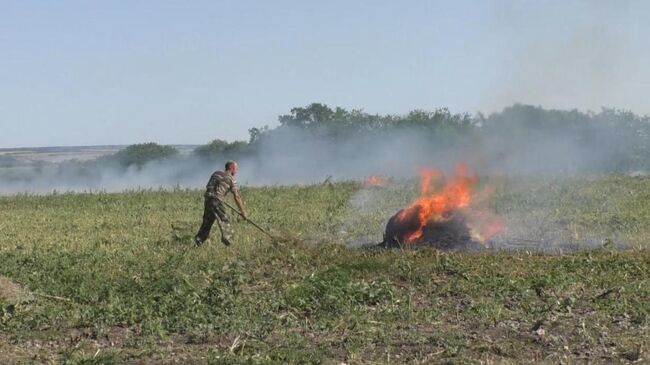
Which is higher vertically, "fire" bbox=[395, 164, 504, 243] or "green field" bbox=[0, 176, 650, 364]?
"fire" bbox=[395, 164, 504, 243]

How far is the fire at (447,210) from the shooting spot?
50.3 feet

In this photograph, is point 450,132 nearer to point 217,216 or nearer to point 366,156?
point 366,156

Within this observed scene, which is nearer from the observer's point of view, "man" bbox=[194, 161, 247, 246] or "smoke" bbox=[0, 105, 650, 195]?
"man" bbox=[194, 161, 247, 246]

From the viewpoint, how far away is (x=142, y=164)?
57594 millimetres

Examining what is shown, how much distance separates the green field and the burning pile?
664 millimetres

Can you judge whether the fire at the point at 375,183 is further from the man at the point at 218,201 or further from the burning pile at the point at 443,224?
the man at the point at 218,201

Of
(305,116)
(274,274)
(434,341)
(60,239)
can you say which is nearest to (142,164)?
(305,116)

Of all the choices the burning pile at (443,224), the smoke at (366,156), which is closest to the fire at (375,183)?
the smoke at (366,156)

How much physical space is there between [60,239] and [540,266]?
11.5 metres

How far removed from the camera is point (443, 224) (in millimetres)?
15398

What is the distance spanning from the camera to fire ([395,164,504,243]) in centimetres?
1532

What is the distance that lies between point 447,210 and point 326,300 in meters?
6.10

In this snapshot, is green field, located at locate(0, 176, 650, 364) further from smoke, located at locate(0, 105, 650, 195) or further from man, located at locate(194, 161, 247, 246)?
smoke, located at locate(0, 105, 650, 195)

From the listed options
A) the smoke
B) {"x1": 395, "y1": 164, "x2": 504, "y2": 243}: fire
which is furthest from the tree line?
{"x1": 395, "y1": 164, "x2": 504, "y2": 243}: fire
